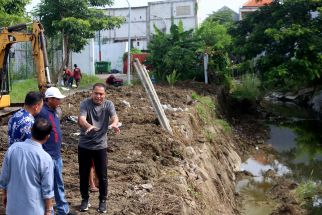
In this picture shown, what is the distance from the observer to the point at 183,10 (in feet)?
171

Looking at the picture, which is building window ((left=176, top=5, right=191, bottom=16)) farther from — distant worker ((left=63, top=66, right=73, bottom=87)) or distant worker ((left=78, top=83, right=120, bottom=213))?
distant worker ((left=78, top=83, right=120, bottom=213))

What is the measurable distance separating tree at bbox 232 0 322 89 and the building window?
26984 millimetres

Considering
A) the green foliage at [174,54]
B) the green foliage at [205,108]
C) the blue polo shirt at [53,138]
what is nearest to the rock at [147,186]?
the blue polo shirt at [53,138]

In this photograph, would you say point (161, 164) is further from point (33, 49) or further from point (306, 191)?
point (33, 49)

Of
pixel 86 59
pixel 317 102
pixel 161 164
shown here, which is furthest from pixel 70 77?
pixel 161 164

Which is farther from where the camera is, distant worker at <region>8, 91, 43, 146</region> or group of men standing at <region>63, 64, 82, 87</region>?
group of men standing at <region>63, 64, 82, 87</region>

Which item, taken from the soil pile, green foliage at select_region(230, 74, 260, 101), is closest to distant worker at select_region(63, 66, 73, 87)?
green foliage at select_region(230, 74, 260, 101)

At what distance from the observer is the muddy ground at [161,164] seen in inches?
284

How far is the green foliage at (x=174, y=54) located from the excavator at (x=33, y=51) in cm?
1162

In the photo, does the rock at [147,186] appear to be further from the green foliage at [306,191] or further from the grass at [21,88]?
the grass at [21,88]

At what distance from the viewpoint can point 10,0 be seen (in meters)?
20.1

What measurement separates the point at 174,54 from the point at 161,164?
56.0 ft

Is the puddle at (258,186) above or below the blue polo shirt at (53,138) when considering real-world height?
below

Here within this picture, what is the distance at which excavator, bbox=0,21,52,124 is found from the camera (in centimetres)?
1482
